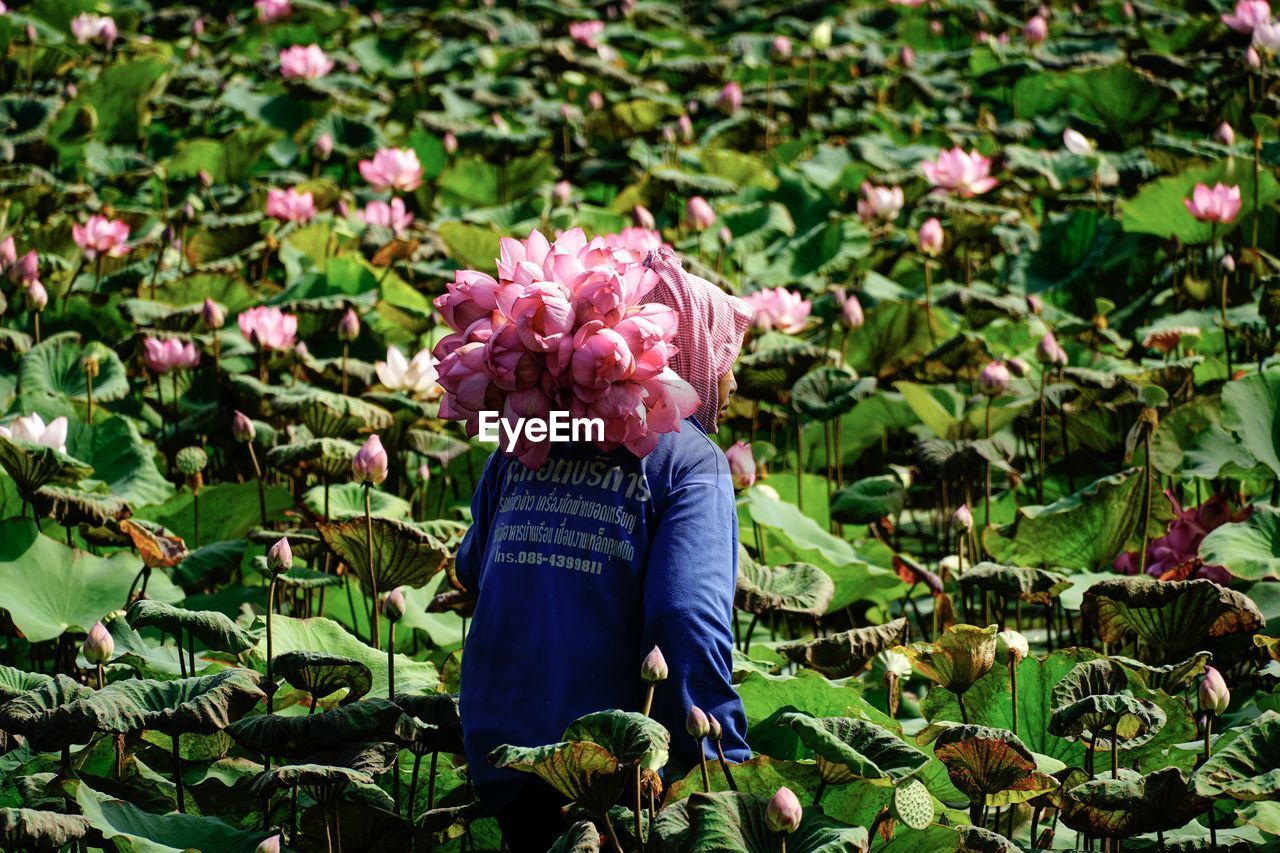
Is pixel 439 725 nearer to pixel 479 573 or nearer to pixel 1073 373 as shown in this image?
pixel 479 573

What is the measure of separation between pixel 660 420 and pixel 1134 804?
759mm

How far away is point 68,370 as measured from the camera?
3.83 m

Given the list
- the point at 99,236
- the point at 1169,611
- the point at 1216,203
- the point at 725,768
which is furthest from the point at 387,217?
the point at 725,768

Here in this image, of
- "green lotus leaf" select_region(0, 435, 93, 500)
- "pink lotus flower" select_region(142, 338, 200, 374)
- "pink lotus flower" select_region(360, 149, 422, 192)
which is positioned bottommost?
"green lotus leaf" select_region(0, 435, 93, 500)

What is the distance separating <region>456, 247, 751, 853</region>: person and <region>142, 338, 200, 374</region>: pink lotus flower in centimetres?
191

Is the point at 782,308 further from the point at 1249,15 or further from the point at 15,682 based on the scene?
the point at 1249,15

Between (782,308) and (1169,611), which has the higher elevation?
(782,308)

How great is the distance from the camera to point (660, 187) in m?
5.42

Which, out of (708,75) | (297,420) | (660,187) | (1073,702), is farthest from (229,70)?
(1073,702)

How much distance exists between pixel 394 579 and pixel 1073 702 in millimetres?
1149

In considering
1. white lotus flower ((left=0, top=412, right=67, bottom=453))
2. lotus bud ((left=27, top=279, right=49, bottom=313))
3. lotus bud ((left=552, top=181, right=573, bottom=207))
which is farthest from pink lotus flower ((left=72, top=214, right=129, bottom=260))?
white lotus flower ((left=0, top=412, right=67, bottom=453))

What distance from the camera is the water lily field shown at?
6.20 ft

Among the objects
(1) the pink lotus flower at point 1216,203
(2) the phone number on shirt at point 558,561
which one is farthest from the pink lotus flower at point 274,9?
(2) the phone number on shirt at point 558,561

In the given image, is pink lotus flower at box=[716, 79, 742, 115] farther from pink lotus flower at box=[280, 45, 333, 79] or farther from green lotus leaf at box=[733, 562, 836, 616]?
green lotus leaf at box=[733, 562, 836, 616]
